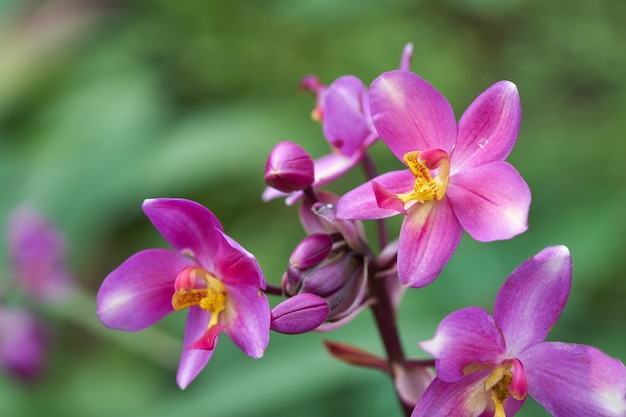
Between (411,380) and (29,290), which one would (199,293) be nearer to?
(411,380)

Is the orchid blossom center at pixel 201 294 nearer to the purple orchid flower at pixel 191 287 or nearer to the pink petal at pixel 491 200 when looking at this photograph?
the purple orchid flower at pixel 191 287

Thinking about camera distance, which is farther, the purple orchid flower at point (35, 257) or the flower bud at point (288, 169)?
→ the purple orchid flower at point (35, 257)

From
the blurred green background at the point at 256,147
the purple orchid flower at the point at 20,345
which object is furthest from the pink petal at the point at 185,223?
the purple orchid flower at the point at 20,345

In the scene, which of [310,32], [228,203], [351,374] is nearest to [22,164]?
[228,203]

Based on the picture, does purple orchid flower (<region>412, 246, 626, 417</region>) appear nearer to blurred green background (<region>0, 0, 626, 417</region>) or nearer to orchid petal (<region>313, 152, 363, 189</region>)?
orchid petal (<region>313, 152, 363, 189</region>)

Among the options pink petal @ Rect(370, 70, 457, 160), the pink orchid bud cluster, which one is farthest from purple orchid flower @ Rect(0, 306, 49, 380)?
pink petal @ Rect(370, 70, 457, 160)

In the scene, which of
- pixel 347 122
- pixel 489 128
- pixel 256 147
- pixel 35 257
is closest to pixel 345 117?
pixel 347 122
